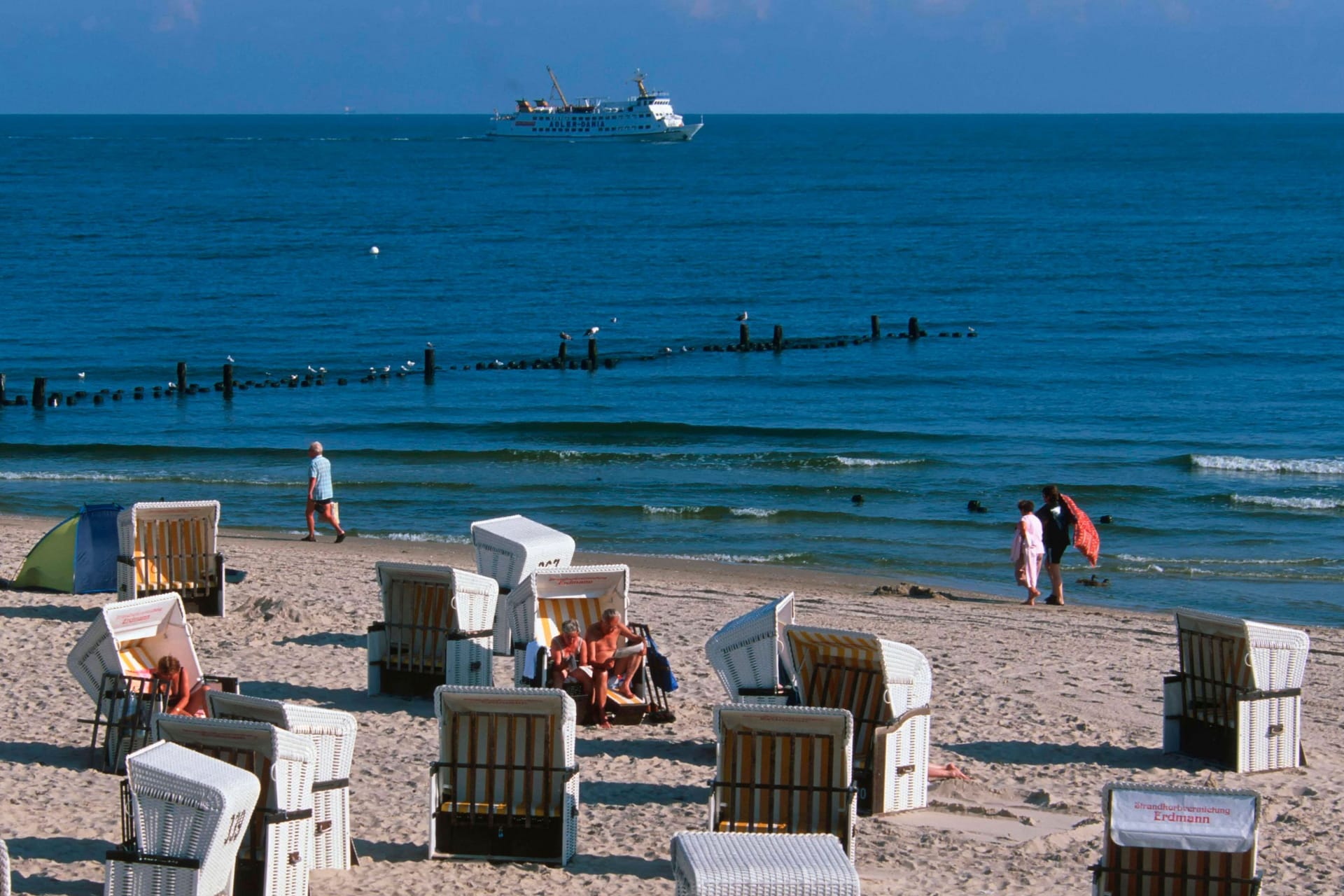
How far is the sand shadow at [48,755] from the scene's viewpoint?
9.70 meters

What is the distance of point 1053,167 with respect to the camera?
13300 cm

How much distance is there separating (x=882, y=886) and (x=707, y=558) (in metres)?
12.7

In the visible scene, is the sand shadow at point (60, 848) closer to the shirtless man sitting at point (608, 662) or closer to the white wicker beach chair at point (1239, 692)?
the shirtless man sitting at point (608, 662)

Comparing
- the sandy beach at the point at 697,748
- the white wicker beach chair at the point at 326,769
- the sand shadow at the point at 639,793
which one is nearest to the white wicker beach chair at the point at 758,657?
the sandy beach at the point at 697,748

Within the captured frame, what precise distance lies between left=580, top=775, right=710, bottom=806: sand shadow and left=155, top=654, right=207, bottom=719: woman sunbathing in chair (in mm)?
2369

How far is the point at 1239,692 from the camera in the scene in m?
9.93

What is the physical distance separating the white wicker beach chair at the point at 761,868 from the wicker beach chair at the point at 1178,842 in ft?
4.82

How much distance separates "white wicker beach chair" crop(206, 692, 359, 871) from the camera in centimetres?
783

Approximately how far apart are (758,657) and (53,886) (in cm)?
441

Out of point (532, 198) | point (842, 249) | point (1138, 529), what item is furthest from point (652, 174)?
point (1138, 529)

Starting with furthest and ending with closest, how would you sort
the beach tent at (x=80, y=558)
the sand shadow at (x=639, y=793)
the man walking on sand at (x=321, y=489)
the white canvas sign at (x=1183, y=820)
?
1. the man walking on sand at (x=321, y=489)
2. the beach tent at (x=80, y=558)
3. the sand shadow at (x=639, y=793)
4. the white canvas sign at (x=1183, y=820)

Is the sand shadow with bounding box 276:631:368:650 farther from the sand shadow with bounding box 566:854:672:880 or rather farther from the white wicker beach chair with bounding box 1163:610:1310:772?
the white wicker beach chair with bounding box 1163:610:1310:772

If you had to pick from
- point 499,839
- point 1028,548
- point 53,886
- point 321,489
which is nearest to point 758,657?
point 499,839

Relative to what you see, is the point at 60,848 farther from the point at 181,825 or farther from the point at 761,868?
the point at 761,868
